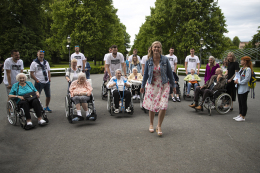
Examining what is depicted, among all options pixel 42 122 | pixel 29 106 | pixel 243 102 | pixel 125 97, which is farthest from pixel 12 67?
pixel 243 102

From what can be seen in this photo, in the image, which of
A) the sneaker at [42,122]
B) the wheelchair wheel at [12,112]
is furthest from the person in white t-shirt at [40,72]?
the sneaker at [42,122]

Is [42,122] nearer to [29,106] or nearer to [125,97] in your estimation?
[29,106]

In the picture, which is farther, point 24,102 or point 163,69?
point 24,102

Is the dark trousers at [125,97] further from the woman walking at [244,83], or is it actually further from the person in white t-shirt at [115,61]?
the woman walking at [244,83]

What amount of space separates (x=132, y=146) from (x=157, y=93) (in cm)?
123

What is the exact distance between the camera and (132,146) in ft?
12.2

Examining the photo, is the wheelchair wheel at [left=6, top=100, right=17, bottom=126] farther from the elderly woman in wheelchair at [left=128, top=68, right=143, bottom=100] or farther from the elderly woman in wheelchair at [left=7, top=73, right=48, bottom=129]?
the elderly woman in wheelchair at [left=128, top=68, right=143, bottom=100]

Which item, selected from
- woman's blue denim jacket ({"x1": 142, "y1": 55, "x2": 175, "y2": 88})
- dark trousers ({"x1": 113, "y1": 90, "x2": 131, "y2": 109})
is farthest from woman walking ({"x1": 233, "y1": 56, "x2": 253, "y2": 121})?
dark trousers ({"x1": 113, "y1": 90, "x2": 131, "y2": 109})

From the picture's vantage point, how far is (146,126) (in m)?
4.96

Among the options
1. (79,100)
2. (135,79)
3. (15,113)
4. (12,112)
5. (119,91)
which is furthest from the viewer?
(135,79)

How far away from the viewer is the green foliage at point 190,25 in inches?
994

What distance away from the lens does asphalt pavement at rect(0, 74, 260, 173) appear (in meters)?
3.01

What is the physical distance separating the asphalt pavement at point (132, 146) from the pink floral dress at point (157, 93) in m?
0.69

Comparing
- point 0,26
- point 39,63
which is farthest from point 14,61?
point 0,26
